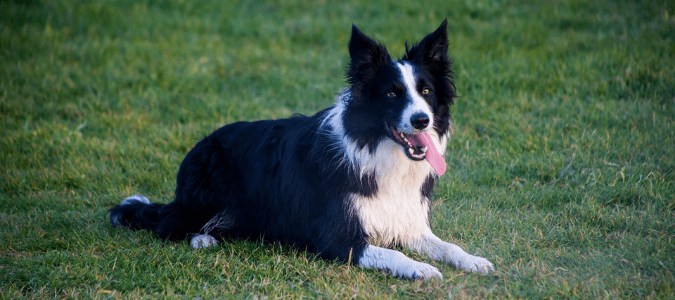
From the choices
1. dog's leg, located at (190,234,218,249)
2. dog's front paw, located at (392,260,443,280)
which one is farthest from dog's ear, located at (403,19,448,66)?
dog's leg, located at (190,234,218,249)

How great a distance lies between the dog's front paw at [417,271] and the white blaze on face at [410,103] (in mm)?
916

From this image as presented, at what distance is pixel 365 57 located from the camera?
3840mm

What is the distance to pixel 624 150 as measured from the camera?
5.86 meters

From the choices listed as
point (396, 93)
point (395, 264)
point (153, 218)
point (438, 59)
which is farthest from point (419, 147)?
point (153, 218)

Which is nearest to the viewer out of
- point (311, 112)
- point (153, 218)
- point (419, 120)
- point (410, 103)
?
point (419, 120)

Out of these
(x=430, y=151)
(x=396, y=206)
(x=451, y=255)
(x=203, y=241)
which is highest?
(x=430, y=151)

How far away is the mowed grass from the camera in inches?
150

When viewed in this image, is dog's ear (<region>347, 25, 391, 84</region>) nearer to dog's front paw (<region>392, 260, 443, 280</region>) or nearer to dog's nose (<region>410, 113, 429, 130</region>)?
dog's nose (<region>410, 113, 429, 130</region>)

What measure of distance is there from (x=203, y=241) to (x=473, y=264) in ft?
7.26

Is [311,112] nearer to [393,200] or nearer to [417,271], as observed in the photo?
[393,200]

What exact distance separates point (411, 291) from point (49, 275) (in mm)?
2605

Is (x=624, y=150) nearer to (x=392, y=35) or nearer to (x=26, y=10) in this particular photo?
(x=392, y=35)

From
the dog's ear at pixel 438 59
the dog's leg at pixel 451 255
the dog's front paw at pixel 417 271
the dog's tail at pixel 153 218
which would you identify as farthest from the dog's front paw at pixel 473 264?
the dog's tail at pixel 153 218

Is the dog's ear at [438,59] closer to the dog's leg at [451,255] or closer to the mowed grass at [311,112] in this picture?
the dog's leg at [451,255]
